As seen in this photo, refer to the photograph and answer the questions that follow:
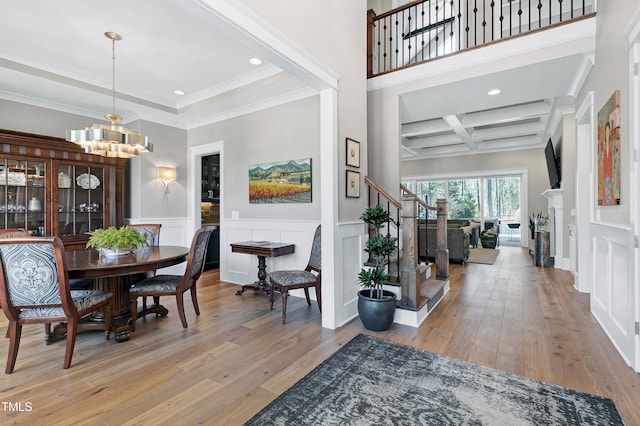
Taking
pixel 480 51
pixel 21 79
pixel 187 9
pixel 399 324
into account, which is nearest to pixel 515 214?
pixel 480 51

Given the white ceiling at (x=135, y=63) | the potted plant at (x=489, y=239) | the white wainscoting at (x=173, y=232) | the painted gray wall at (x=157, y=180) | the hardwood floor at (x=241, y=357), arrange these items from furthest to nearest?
1. the potted plant at (x=489, y=239)
2. the white wainscoting at (x=173, y=232)
3. the painted gray wall at (x=157, y=180)
4. the white ceiling at (x=135, y=63)
5. the hardwood floor at (x=241, y=357)

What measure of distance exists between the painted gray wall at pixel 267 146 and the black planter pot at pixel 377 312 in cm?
154

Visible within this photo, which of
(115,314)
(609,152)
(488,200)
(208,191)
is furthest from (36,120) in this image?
(488,200)

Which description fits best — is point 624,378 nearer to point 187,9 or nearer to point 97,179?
point 187,9

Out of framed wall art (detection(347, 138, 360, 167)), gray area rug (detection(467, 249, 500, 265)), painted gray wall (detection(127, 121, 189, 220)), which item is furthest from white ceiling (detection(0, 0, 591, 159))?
gray area rug (detection(467, 249, 500, 265))

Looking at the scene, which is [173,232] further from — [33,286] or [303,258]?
[33,286]

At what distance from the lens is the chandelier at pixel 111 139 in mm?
3156

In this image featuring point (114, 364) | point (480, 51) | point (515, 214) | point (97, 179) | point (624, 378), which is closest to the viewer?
point (624, 378)

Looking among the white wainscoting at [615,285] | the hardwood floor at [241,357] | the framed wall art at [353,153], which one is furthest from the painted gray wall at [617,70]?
the framed wall art at [353,153]

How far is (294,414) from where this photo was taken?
1.76m

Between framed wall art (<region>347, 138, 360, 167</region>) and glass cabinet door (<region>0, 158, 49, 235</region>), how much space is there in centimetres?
413

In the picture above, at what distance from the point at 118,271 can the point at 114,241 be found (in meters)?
0.45

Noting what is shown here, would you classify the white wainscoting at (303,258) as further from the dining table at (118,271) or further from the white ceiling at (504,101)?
the white ceiling at (504,101)

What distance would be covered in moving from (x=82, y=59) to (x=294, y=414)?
4.57 meters
